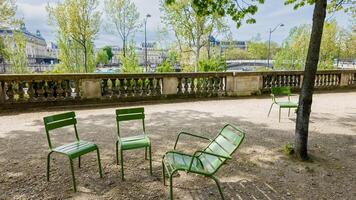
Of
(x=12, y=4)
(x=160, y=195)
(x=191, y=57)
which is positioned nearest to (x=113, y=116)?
(x=160, y=195)

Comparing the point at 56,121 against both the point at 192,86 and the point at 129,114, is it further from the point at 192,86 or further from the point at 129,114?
the point at 192,86

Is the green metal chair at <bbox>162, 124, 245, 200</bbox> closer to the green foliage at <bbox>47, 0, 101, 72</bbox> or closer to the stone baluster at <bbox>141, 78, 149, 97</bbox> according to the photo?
the stone baluster at <bbox>141, 78, 149, 97</bbox>

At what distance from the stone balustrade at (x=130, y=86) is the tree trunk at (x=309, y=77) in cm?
567

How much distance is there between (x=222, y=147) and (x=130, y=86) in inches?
235

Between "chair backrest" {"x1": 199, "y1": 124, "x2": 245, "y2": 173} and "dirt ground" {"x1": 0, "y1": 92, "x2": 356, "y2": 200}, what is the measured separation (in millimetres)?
359

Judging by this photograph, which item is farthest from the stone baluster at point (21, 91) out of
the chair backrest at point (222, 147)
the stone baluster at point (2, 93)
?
the chair backrest at point (222, 147)

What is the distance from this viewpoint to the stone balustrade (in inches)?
302

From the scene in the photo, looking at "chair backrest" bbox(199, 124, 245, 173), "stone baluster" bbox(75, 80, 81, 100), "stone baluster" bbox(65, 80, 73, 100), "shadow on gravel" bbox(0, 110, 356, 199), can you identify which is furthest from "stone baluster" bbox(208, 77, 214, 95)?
"chair backrest" bbox(199, 124, 245, 173)

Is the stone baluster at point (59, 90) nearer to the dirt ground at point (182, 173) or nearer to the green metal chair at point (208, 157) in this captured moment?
the dirt ground at point (182, 173)

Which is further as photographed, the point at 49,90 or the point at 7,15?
the point at 7,15

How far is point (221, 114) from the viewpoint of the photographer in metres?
7.43

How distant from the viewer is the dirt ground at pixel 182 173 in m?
3.24

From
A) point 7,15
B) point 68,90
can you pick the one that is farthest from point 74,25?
point 68,90

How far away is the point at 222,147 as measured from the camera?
3500mm
